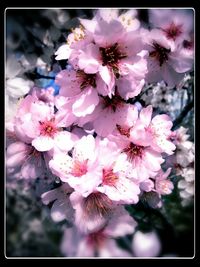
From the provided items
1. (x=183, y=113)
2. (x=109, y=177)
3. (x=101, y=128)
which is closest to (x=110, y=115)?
(x=101, y=128)

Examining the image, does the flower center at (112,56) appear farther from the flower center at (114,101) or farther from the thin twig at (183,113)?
the thin twig at (183,113)

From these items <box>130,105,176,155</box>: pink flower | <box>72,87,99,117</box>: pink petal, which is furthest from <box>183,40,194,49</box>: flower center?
<box>72,87,99,117</box>: pink petal

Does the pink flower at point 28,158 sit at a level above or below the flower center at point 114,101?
below

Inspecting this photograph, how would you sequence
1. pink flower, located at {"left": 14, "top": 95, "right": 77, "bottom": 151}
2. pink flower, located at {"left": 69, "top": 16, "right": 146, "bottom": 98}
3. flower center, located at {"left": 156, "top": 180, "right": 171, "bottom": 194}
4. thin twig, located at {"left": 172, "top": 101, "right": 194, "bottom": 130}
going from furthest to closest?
1. thin twig, located at {"left": 172, "top": 101, "right": 194, "bottom": 130}
2. flower center, located at {"left": 156, "top": 180, "right": 171, "bottom": 194}
3. pink flower, located at {"left": 14, "top": 95, "right": 77, "bottom": 151}
4. pink flower, located at {"left": 69, "top": 16, "right": 146, "bottom": 98}

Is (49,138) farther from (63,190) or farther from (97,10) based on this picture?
(97,10)

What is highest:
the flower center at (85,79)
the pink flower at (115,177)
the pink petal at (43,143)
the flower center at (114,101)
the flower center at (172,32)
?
Answer: the flower center at (172,32)

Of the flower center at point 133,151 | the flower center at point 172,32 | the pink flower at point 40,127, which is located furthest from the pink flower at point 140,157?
the flower center at point 172,32

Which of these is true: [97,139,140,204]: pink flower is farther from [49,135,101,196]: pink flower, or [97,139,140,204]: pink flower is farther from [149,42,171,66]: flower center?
[149,42,171,66]: flower center
